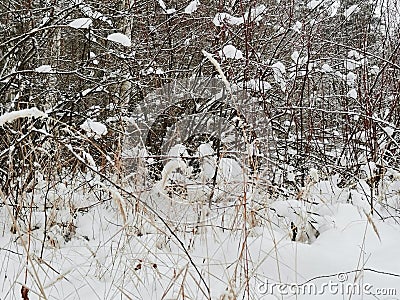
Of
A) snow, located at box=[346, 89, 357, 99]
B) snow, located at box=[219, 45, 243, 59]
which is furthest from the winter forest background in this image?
snow, located at box=[346, 89, 357, 99]

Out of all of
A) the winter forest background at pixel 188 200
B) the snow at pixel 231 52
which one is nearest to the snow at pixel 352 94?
the winter forest background at pixel 188 200

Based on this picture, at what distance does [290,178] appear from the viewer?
9.87 feet

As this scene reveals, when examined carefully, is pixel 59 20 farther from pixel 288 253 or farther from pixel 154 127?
pixel 288 253

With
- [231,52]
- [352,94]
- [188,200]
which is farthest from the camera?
[352,94]

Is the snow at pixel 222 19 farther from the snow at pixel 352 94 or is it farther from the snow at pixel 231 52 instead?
the snow at pixel 352 94

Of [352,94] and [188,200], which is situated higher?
[352,94]

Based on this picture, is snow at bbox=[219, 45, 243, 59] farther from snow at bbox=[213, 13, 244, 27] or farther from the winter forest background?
snow at bbox=[213, 13, 244, 27]

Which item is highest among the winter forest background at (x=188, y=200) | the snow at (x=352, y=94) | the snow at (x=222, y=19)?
the snow at (x=222, y=19)

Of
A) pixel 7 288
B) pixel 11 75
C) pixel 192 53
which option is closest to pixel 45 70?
pixel 11 75

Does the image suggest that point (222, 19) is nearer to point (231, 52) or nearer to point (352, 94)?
point (231, 52)

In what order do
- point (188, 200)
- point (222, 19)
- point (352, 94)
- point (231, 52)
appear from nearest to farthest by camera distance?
point (188, 200), point (231, 52), point (222, 19), point (352, 94)

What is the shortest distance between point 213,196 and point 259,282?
3.12 ft

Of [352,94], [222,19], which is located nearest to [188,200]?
[222,19]

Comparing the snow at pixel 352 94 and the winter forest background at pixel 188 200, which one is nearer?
the winter forest background at pixel 188 200
